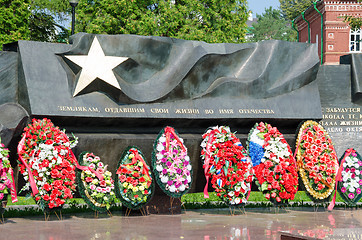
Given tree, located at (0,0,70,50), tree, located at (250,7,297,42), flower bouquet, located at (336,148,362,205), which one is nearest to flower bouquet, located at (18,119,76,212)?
flower bouquet, located at (336,148,362,205)

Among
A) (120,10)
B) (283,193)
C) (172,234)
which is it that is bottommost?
(172,234)

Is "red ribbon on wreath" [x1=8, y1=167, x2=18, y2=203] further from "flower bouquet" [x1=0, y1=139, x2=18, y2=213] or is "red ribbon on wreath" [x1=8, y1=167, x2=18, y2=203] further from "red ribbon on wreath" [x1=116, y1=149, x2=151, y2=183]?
"red ribbon on wreath" [x1=116, y1=149, x2=151, y2=183]

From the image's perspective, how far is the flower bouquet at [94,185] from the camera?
1049cm

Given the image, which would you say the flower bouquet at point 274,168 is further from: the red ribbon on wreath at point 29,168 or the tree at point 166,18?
the tree at point 166,18

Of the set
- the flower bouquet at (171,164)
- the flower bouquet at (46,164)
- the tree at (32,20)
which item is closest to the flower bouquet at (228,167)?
the flower bouquet at (171,164)

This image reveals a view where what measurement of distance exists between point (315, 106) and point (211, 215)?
3426 millimetres

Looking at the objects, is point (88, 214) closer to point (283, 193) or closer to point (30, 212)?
point (30, 212)

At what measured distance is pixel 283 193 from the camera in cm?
1136

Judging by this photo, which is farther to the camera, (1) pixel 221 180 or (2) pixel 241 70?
(2) pixel 241 70

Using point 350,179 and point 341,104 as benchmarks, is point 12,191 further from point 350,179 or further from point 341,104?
point 341,104

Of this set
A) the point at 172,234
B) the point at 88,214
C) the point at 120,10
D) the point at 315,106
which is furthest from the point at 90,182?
the point at 120,10

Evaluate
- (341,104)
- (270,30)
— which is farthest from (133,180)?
(270,30)

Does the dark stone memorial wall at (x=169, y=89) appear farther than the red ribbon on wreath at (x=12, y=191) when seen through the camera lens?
Yes

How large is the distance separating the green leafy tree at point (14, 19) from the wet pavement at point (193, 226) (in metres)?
16.3
